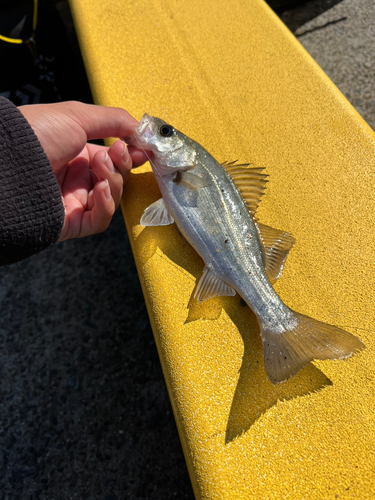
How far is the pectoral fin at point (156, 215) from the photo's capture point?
1.80 meters

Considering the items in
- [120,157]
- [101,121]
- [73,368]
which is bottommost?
[73,368]

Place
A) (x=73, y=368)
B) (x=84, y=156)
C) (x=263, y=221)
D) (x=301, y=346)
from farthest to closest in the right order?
(x=73, y=368) → (x=84, y=156) → (x=263, y=221) → (x=301, y=346)

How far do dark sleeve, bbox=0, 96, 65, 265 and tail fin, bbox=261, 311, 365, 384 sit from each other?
115cm

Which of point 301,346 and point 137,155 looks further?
point 137,155

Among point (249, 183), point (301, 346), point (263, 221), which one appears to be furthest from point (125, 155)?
point (301, 346)

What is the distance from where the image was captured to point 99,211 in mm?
1817

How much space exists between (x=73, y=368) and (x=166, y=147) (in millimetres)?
1584

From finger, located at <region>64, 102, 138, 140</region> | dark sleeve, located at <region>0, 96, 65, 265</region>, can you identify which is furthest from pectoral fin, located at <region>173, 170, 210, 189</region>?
dark sleeve, located at <region>0, 96, 65, 265</region>

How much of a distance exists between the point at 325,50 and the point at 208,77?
181cm

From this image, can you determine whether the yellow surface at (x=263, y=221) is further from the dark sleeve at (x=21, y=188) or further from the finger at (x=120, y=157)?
the dark sleeve at (x=21, y=188)

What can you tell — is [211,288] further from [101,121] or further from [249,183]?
[101,121]

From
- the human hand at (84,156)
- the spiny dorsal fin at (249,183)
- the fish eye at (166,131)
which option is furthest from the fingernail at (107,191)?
the spiny dorsal fin at (249,183)

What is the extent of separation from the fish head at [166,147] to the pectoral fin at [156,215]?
0.16 meters

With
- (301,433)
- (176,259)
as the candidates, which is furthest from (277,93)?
(301,433)
